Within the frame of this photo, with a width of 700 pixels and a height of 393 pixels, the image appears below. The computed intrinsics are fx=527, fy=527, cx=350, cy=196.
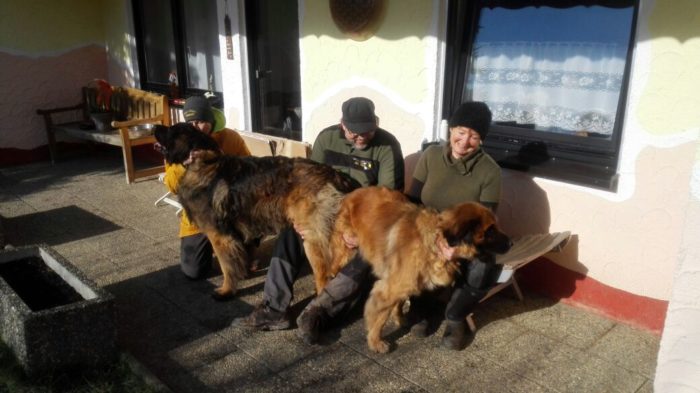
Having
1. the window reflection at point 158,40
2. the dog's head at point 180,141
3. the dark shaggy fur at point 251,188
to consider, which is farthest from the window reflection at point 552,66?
the window reflection at point 158,40

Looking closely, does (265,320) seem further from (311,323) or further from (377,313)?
(377,313)

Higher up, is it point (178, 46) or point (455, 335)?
point (178, 46)

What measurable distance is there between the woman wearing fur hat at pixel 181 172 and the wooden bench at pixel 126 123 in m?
3.28

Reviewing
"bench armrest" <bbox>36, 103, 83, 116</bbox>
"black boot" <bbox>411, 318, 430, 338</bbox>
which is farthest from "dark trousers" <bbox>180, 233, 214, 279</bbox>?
"bench armrest" <bbox>36, 103, 83, 116</bbox>

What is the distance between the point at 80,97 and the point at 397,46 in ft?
21.0

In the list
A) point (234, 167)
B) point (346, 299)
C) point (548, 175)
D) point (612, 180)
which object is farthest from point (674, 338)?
point (234, 167)

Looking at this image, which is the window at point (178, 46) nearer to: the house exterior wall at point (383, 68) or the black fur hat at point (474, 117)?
the house exterior wall at point (383, 68)

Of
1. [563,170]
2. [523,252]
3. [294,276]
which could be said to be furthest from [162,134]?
[563,170]

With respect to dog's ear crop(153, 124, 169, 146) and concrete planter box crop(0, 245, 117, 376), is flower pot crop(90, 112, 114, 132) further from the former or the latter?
concrete planter box crop(0, 245, 117, 376)

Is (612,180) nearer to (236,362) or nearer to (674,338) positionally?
(674,338)

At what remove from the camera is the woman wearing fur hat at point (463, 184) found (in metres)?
3.27

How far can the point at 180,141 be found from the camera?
12.1 feet

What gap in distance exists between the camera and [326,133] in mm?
4031

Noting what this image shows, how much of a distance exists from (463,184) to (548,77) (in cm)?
126
